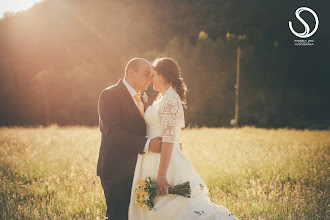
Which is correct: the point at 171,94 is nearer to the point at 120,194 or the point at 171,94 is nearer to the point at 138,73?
the point at 138,73

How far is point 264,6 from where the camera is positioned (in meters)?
Result: 40.7

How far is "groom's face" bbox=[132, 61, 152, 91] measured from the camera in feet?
10.6

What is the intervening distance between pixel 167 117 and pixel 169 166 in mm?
587

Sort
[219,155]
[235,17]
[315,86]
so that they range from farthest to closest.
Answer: [235,17] < [315,86] < [219,155]

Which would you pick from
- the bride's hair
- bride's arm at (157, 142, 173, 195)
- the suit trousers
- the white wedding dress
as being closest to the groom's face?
the bride's hair

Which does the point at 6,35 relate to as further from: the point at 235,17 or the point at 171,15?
the point at 235,17

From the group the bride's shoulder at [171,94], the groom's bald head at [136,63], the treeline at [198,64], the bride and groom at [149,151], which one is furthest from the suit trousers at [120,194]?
the treeline at [198,64]

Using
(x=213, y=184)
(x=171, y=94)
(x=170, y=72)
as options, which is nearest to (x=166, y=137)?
(x=171, y=94)

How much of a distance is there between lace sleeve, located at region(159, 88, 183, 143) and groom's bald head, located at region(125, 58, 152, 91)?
1.35 ft

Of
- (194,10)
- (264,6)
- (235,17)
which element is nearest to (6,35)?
(194,10)

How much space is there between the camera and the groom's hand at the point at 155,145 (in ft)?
9.84

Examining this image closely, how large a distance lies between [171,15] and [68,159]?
4103cm

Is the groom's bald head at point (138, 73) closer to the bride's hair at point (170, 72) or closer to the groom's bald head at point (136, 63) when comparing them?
the groom's bald head at point (136, 63)

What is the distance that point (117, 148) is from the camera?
308 cm
